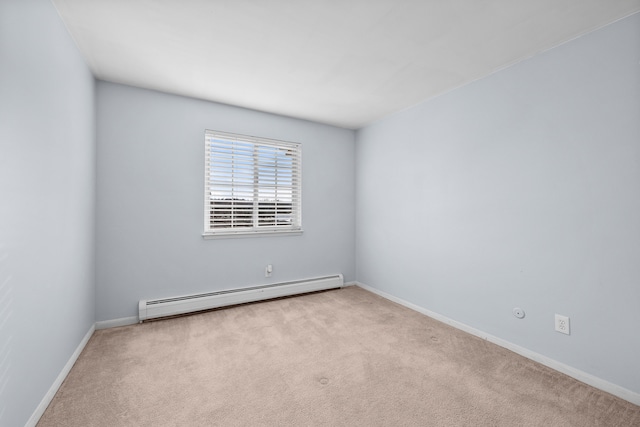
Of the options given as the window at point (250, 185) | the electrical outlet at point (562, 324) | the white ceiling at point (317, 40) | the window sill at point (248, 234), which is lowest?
the electrical outlet at point (562, 324)

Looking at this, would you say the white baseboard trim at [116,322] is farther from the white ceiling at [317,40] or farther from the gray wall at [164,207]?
the white ceiling at [317,40]

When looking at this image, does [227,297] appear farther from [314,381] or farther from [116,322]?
[314,381]

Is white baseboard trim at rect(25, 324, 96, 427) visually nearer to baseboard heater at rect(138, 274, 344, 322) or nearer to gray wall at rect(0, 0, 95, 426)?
gray wall at rect(0, 0, 95, 426)

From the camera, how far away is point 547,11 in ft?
5.61

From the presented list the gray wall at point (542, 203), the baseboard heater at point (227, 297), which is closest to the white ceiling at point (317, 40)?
the gray wall at point (542, 203)

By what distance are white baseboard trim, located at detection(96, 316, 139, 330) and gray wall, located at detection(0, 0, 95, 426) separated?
1.46ft

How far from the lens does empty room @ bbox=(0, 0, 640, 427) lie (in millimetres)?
1565

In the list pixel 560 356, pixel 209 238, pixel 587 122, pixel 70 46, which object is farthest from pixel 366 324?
pixel 70 46

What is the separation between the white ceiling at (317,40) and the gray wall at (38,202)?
1.28 feet

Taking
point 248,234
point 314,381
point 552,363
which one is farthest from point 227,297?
point 552,363

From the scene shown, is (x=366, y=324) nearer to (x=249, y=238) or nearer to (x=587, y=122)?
(x=249, y=238)

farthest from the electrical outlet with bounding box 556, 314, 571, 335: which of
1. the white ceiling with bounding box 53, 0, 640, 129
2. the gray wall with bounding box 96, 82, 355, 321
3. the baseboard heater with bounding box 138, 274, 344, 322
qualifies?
the gray wall with bounding box 96, 82, 355, 321

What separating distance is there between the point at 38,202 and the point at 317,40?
6.94 ft

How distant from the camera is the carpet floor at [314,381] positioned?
5.02 feet
